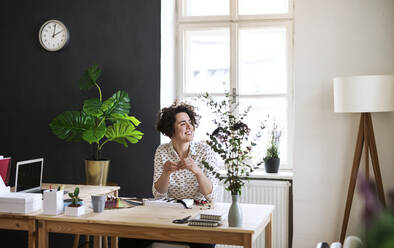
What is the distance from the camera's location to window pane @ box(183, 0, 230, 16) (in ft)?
15.9

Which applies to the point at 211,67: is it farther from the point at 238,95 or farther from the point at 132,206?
the point at 132,206

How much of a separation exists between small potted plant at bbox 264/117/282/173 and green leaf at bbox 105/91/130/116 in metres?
1.45

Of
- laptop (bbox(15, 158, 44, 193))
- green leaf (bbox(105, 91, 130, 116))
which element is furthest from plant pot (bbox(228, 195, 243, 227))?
green leaf (bbox(105, 91, 130, 116))

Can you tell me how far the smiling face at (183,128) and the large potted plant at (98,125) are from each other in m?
0.98

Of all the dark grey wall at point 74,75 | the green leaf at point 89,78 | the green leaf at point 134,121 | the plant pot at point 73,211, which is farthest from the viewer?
the dark grey wall at point 74,75

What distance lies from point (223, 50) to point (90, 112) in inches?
63.2

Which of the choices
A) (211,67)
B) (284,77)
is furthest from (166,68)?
(284,77)

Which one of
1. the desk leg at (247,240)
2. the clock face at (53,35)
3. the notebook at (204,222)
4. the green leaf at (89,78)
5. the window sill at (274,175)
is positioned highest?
the clock face at (53,35)

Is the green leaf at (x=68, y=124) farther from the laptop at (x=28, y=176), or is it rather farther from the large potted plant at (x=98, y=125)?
the laptop at (x=28, y=176)

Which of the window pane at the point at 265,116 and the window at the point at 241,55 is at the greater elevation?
the window at the point at 241,55

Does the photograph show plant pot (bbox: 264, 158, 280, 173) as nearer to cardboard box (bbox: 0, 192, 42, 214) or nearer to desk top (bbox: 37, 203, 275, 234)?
desk top (bbox: 37, 203, 275, 234)

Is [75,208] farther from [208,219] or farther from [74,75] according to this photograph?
[74,75]

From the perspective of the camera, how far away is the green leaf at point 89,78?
437cm

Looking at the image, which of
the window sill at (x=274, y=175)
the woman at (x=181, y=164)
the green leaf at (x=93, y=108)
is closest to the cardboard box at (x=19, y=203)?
the woman at (x=181, y=164)
